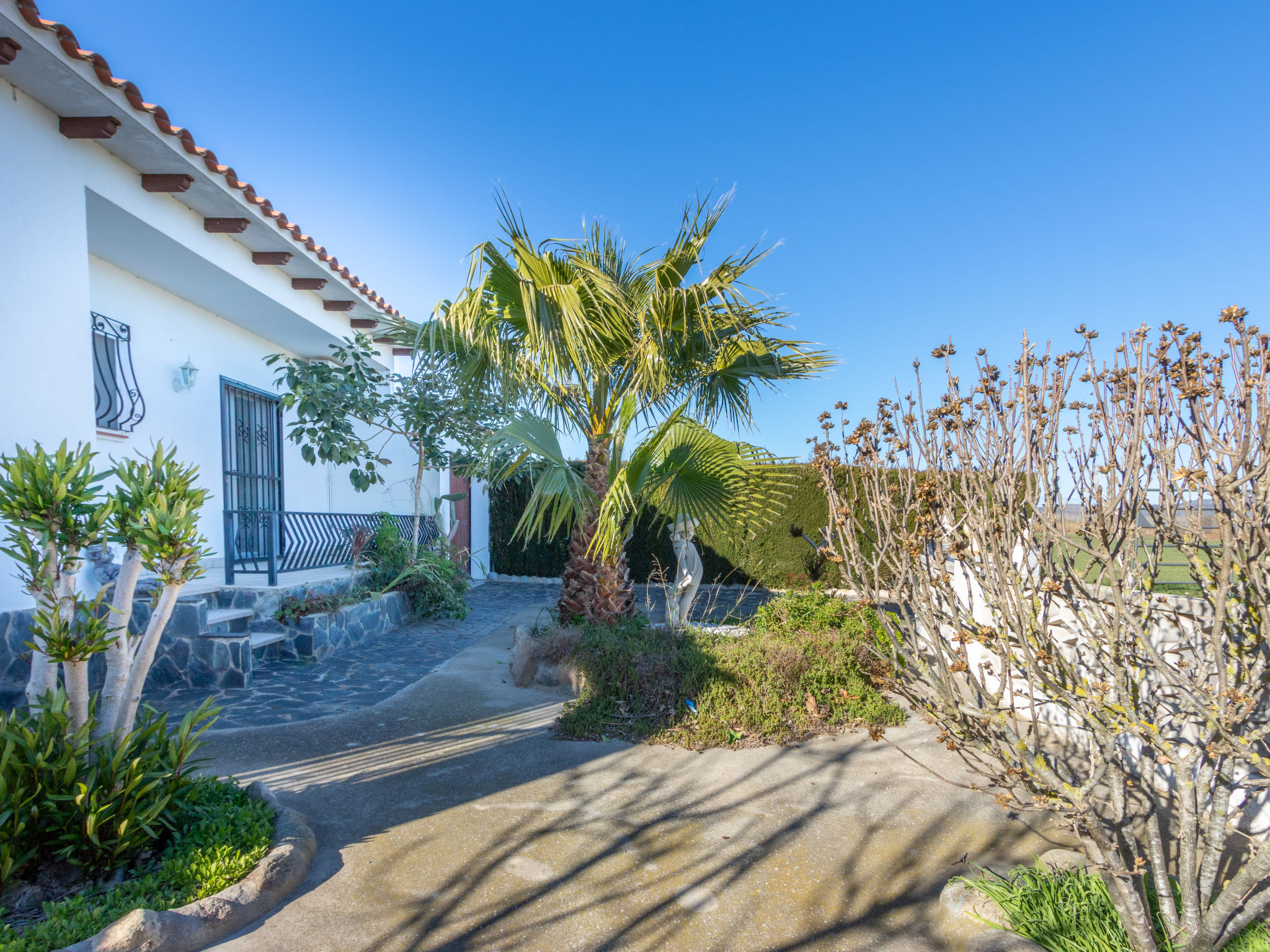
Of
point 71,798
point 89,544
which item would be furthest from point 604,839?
point 89,544

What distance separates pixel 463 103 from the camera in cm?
789

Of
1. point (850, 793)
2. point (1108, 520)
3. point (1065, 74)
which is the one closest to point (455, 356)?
point (850, 793)

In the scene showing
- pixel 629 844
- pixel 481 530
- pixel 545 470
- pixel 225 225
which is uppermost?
pixel 225 225

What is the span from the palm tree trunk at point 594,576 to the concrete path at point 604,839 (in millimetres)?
1336

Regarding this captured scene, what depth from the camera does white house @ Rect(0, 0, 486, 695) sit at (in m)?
4.42

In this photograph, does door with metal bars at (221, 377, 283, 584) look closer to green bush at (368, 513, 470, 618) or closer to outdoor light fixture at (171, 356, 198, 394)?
outdoor light fixture at (171, 356, 198, 394)

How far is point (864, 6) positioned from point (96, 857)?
877 cm

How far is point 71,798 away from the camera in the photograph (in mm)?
2307

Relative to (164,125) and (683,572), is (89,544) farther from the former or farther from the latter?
(683,572)

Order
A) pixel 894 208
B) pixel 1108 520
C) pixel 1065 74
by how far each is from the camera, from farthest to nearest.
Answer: pixel 894 208 → pixel 1065 74 → pixel 1108 520

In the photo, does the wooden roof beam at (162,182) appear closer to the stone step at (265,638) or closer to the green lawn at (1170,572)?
the stone step at (265,638)

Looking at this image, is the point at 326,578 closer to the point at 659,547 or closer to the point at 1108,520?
the point at 659,547

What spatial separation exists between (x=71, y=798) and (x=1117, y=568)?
3.57 m

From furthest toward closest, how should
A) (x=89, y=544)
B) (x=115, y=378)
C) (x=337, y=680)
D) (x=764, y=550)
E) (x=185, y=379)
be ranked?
1. (x=764, y=550)
2. (x=185, y=379)
3. (x=115, y=378)
4. (x=337, y=680)
5. (x=89, y=544)
